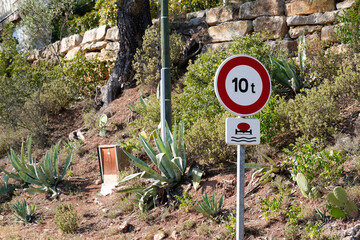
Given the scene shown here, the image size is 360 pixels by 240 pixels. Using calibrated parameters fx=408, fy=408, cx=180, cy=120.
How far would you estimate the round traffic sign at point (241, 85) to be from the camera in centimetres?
379

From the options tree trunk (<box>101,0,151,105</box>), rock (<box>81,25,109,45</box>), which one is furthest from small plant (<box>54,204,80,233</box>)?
rock (<box>81,25,109,45</box>)

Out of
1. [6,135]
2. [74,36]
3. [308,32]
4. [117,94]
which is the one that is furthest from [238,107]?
[74,36]

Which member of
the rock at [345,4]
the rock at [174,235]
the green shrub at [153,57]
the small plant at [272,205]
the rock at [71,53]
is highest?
the rock at [345,4]

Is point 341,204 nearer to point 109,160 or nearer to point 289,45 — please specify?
point 109,160

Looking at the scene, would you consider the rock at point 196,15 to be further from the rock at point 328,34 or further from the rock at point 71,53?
the rock at point 71,53

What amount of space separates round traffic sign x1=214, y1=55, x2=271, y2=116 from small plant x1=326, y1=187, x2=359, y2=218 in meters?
1.51

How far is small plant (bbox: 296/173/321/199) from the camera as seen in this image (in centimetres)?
500

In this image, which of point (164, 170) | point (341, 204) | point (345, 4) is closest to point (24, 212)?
point (164, 170)

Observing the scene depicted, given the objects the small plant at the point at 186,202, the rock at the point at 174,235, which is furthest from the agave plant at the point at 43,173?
the rock at the point at 174,235

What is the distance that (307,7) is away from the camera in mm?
9023

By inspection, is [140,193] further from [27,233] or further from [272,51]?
[272,51]

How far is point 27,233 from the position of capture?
254 inches

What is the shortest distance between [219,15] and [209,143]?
198 inches

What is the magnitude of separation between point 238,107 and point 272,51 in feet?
16.9
